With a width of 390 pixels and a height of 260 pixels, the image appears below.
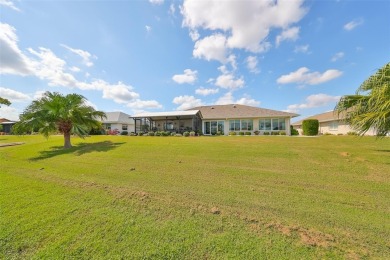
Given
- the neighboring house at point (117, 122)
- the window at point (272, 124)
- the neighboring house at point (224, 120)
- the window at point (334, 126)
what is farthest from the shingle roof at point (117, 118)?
the window at point (334, 126)

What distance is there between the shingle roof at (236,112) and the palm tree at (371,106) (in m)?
16.7

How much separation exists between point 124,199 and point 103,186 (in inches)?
61.1

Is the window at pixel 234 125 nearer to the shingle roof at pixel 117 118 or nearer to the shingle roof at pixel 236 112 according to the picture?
the shingle roof at pixel 236 112

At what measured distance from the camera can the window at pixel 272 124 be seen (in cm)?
2608

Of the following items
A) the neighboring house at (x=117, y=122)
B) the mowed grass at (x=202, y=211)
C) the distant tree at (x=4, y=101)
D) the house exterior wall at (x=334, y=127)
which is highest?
the distant tree at (x=4, y=101)

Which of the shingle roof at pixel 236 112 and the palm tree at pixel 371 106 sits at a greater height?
the shingle roof at pixel 236 112

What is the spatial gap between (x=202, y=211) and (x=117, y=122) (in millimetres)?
37020

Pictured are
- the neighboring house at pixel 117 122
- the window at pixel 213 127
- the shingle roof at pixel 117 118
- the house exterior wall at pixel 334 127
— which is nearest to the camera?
the house exterior wall at pixel 334 127

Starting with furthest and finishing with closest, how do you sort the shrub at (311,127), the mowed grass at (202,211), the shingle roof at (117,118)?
the shingle roof at (117,118), the shrub at (311,127), the mowed grass at (202,211)

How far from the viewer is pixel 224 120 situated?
2878cm

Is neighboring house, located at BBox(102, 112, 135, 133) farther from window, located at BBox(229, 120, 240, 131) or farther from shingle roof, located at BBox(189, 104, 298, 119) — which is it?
window, located at BBox(229, 120, 240, 131)

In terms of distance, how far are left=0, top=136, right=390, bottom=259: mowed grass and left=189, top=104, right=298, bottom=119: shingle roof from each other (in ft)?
60.4

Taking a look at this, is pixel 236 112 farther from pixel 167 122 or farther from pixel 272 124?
pixel 167 122

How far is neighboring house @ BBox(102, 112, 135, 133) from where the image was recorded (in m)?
37.9
